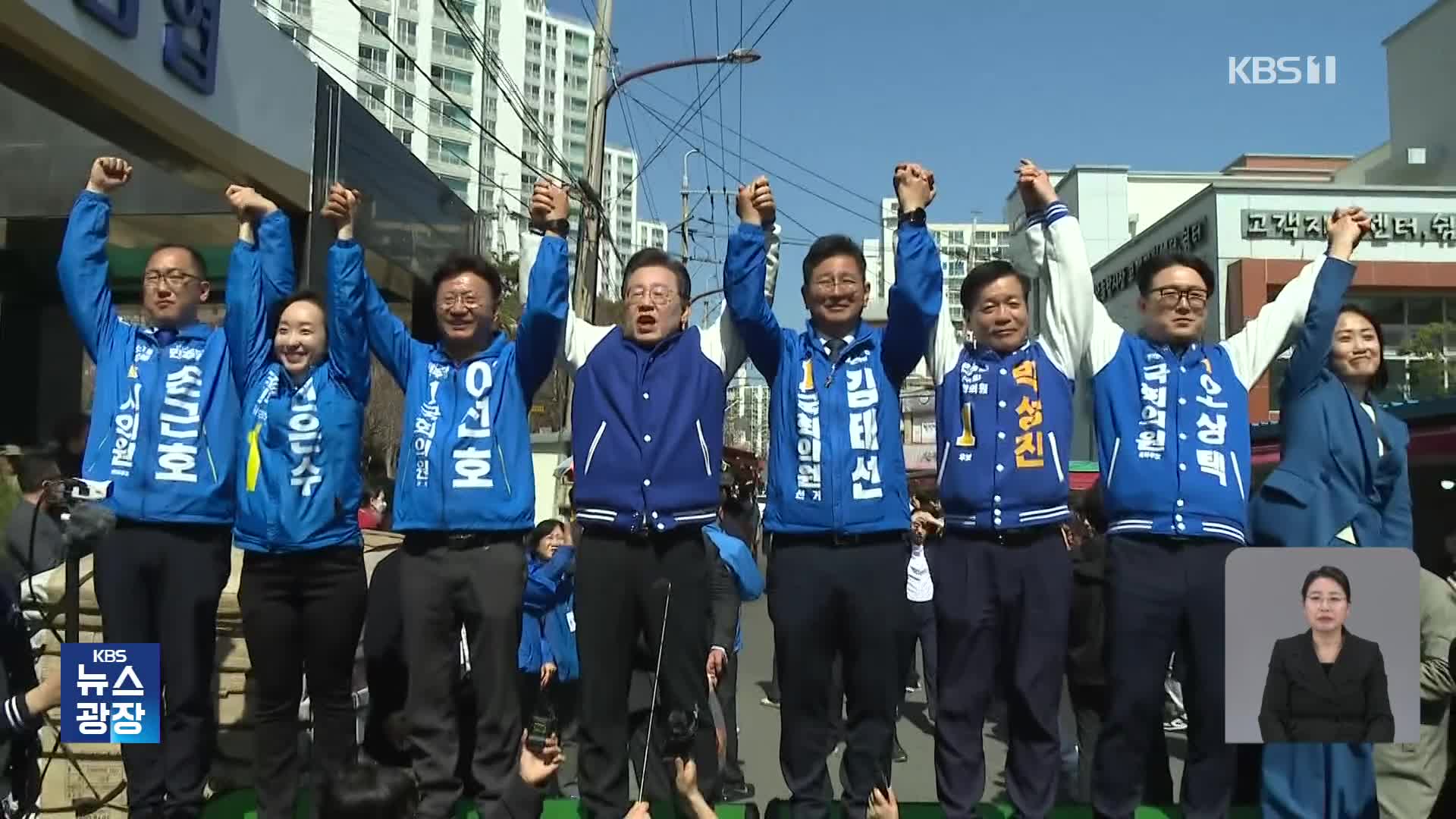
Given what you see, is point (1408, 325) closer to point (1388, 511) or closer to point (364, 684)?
point (1388, 511)

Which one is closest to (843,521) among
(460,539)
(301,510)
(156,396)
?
(460,539)

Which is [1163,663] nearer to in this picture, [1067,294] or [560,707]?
[1067,294]

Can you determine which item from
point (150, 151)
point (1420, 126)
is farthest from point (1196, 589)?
point (1420, 126)

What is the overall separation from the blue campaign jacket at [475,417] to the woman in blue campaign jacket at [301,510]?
6.7 inches

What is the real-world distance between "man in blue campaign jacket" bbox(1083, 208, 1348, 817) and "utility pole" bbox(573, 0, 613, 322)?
950 cm

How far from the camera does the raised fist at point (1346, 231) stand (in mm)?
3908

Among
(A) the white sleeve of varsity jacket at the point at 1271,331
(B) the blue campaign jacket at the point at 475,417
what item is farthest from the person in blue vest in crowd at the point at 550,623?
(A) the white sleeve of varsity jacket at the point at 1271,331

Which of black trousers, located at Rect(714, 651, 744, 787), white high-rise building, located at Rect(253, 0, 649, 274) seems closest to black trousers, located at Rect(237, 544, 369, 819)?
black trousers, located at Rect(714, 651, 744, 787)

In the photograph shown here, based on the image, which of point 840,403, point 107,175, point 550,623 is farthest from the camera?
point 550,623

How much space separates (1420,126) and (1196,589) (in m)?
22.5

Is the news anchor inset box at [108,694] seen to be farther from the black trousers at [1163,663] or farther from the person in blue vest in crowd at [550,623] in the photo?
the black trousers at [1163,663]

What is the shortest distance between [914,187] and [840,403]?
2.43ft

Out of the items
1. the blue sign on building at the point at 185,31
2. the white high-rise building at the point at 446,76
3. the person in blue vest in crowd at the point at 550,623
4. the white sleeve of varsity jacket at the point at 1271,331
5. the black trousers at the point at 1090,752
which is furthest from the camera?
the white high-rise building at the point at 446,76

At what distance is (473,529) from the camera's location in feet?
12.2
